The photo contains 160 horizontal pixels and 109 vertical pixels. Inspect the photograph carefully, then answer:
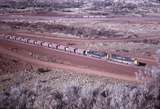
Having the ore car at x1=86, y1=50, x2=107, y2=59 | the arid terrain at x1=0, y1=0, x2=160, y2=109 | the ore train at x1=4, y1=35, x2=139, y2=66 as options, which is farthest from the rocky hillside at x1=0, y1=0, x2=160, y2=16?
the ore car at x1=86, y1=50, x2=107, y2=59

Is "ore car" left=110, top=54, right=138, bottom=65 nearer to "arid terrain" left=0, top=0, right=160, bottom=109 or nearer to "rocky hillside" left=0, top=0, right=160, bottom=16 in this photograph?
"arid terrain" left=0, top=0, right=160, bottom=109

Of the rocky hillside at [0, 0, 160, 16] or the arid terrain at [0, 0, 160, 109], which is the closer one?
the arid terrain at [0, 0, 160, 109]

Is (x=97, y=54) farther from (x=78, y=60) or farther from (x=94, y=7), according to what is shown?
(x=94, y=7)

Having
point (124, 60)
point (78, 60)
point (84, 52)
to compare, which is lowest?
point (78, 60)

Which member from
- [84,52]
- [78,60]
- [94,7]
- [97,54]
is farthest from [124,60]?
[94,7]

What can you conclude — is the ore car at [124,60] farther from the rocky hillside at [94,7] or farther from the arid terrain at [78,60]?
the rocky hillside at [94,7]

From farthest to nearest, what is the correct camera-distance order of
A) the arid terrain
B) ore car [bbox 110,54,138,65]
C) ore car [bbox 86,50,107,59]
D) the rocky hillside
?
1. the rocky hillside
2. ore car [bbox 86,50,107,59]
3. ore car [bbox 110,54,138,65]
4. the arid terrain

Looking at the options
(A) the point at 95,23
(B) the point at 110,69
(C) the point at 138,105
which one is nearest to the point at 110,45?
(B) the point at 110,69

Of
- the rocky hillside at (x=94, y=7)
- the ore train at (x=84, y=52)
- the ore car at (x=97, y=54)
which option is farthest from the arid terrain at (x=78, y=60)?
the rocky hillside at (x=94, y=7)
